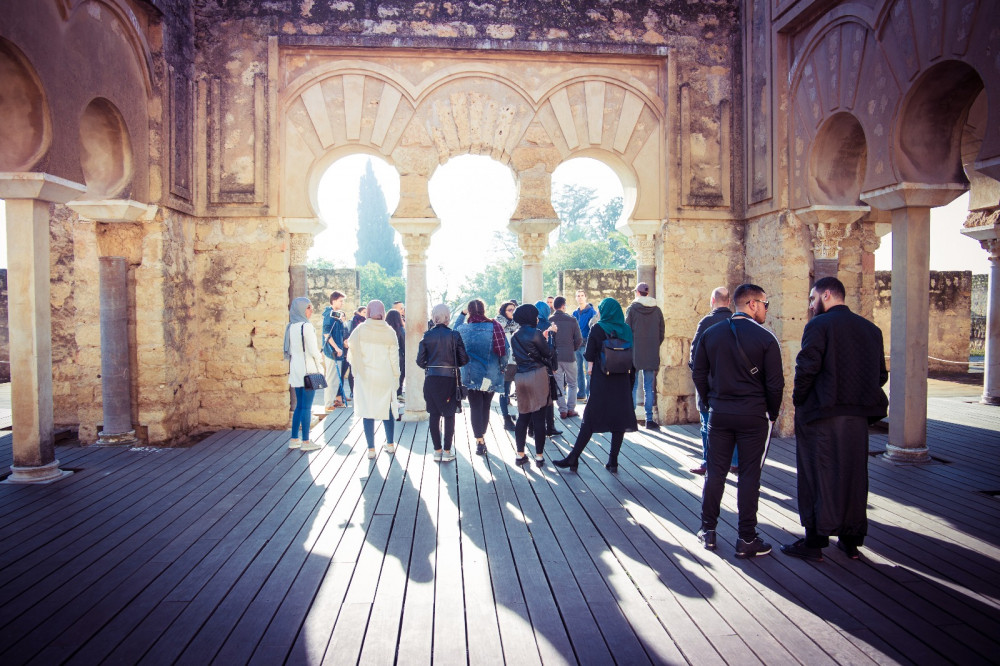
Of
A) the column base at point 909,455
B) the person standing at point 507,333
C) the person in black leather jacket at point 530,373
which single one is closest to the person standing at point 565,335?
the person standing at point 507,333

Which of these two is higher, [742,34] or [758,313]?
[742,34]

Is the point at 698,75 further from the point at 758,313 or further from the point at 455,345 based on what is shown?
the point at 758,313

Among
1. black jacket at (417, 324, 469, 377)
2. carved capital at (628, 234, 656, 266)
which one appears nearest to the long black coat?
black jacket at (417, 324, 469, 377)

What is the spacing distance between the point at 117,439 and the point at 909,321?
7.56 m

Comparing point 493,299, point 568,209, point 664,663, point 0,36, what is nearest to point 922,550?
point 664,663

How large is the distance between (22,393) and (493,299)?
132 feet

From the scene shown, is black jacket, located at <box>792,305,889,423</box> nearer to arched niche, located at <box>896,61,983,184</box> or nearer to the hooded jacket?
arched niche, located at <box>896,61,983,184</box>

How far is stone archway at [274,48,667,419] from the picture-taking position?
8.18 metres

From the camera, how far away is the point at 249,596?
11.3 feet

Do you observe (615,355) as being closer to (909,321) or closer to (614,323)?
(614,323)

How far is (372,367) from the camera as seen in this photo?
258 inches

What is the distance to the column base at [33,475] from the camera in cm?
557

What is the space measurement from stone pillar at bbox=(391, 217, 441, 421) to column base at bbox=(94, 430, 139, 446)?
9.47 ft

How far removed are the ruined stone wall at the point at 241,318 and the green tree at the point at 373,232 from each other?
4013cm
